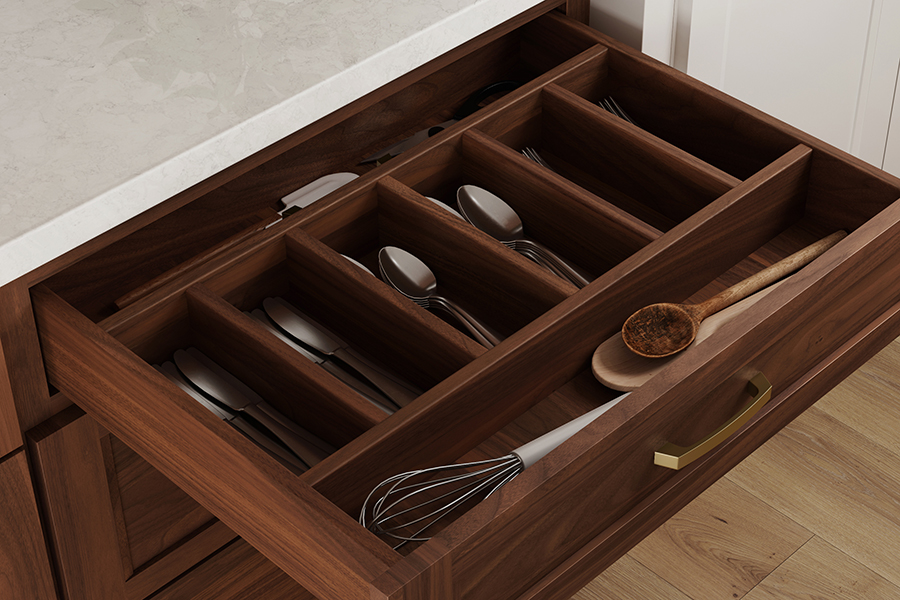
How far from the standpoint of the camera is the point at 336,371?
983 mm

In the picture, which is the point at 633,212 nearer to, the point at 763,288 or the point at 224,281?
the point at 763,288

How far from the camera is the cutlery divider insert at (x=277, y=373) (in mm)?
857

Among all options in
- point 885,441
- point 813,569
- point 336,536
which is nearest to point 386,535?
point 336,536

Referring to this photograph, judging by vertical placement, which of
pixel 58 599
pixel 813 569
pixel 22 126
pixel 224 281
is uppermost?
pixel 22 126

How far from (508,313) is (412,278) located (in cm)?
11

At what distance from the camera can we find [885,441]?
1929mm

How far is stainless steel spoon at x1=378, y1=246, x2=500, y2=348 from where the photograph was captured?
1.04 metres

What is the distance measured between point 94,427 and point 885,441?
1533 mm

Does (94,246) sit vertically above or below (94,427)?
above

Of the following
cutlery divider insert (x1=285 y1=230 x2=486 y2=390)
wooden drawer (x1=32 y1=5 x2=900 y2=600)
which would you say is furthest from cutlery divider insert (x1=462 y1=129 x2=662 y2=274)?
cutlery divider insert (x1=285 y1=230 x2=486 y2=390)

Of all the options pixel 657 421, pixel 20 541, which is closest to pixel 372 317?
pixel 657 421

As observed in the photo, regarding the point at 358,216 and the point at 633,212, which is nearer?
the point at 358,216

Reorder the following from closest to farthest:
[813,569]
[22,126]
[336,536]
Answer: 1. [336,536]
2. [22,126]
3. [813,569]

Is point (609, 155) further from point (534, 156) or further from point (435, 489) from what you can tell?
point (435, 489)
